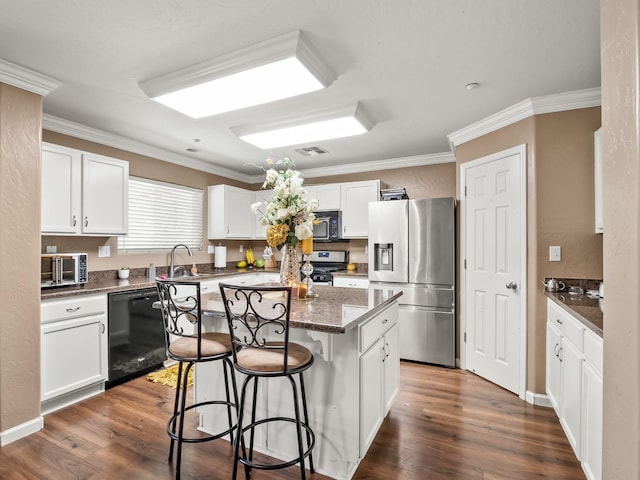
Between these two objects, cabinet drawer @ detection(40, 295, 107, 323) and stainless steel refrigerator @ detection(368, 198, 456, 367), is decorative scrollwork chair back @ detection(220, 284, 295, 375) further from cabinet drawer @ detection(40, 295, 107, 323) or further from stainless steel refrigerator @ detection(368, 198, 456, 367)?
stainless steel refrigerator @ detection(368, 198, 456, 367)

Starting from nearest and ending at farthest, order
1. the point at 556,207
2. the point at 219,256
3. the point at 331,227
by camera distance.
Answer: the point at 556,207, the point at 331,227, the point at 219,256

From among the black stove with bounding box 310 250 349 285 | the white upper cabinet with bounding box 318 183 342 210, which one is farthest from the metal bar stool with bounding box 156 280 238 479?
the white upper cabinet with bounding box 318 183 342 210

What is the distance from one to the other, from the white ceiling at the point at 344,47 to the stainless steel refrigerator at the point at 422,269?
1066 millimetres

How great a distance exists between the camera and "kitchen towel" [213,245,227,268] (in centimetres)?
515

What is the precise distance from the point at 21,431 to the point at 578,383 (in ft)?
11.5

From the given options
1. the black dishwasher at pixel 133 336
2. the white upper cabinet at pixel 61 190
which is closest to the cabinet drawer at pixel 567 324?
the black dishwasher at pixel 133 336

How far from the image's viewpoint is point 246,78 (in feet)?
7.22

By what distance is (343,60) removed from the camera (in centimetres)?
222

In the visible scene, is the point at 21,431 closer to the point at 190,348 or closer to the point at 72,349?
the point at 72,349

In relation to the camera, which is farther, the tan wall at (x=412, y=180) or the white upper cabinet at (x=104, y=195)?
the tan wall at (x=412, y=180)

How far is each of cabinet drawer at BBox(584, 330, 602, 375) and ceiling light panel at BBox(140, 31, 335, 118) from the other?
2062mm

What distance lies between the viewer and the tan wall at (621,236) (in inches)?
30.5

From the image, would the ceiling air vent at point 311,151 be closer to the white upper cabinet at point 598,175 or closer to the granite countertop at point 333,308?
the granite countertop at point 333,308

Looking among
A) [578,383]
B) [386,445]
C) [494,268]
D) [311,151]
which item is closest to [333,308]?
[386,445]
